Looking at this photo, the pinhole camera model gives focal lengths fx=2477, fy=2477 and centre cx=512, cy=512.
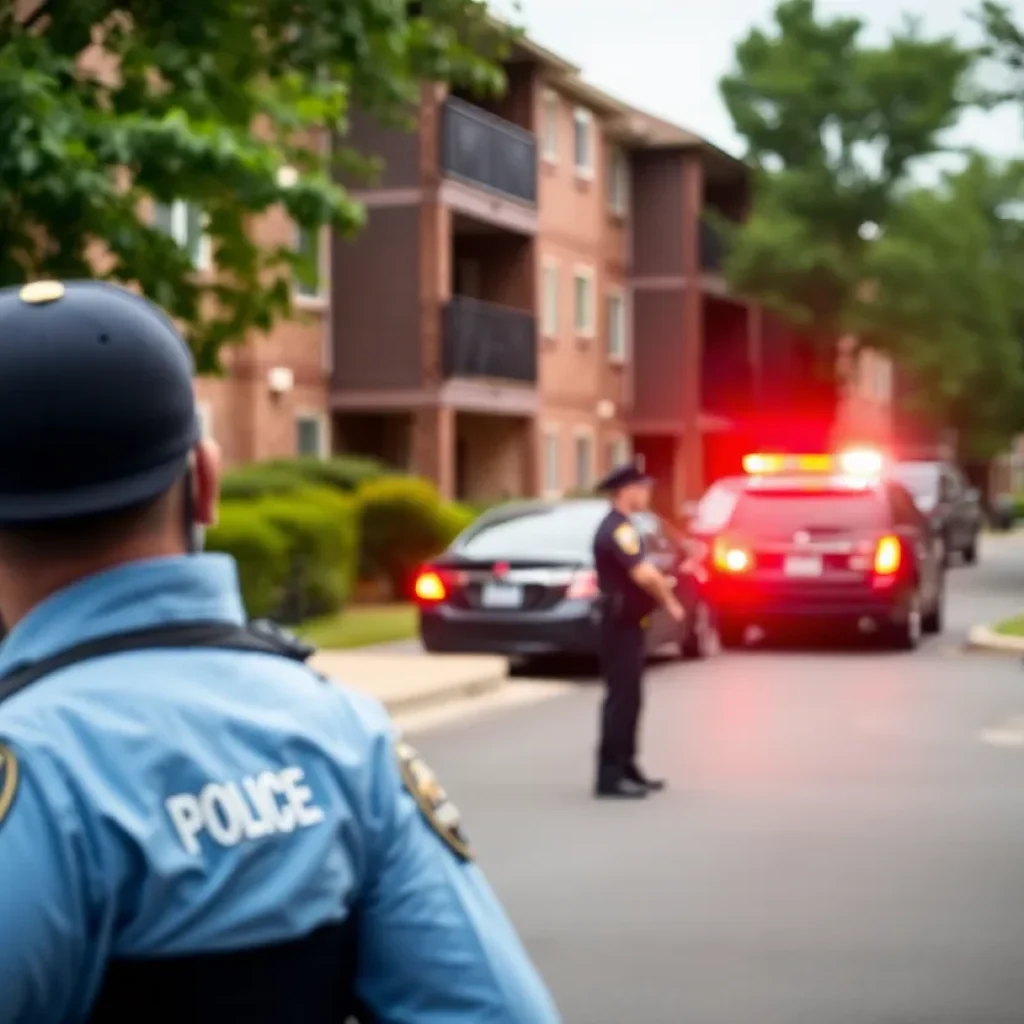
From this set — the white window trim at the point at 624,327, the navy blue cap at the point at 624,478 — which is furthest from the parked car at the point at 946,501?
the navy blue cap at the point at 624,478

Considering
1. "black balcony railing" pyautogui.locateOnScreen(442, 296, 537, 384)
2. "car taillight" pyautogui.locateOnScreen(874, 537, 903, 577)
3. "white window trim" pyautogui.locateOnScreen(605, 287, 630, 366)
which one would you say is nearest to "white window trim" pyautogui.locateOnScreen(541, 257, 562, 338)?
"black balcony railing" pyautogui.locateOnScreen(442, 296, 537, 384)

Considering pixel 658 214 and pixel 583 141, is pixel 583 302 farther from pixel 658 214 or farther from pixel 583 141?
pixel 658 214

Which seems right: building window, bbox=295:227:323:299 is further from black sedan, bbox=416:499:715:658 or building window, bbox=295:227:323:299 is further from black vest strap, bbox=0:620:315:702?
black vest strap, bbox=0:620:315:702

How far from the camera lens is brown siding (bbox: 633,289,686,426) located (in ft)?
174

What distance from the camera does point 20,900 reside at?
5.82 ft

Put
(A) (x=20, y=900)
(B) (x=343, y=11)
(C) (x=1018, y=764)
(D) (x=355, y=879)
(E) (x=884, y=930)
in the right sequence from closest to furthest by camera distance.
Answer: (A) (x=20, y=900)
(D) (x=355, y=879)
(E) (x=884, y=930)
(C) (x=1018, y=764)
(B) (x=343, y=11)

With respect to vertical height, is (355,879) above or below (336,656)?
above

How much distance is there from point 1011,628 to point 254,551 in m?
7.15

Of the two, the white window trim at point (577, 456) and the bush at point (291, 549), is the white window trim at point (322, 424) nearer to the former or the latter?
the bush at point (291, 549)

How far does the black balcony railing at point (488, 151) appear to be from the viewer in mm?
38188

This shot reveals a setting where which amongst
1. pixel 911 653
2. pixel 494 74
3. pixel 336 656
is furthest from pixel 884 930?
pixel 911 653

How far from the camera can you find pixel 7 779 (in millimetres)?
1793

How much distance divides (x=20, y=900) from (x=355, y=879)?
0.28 meters

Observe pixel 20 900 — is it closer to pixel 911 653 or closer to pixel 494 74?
pixel 494 74
